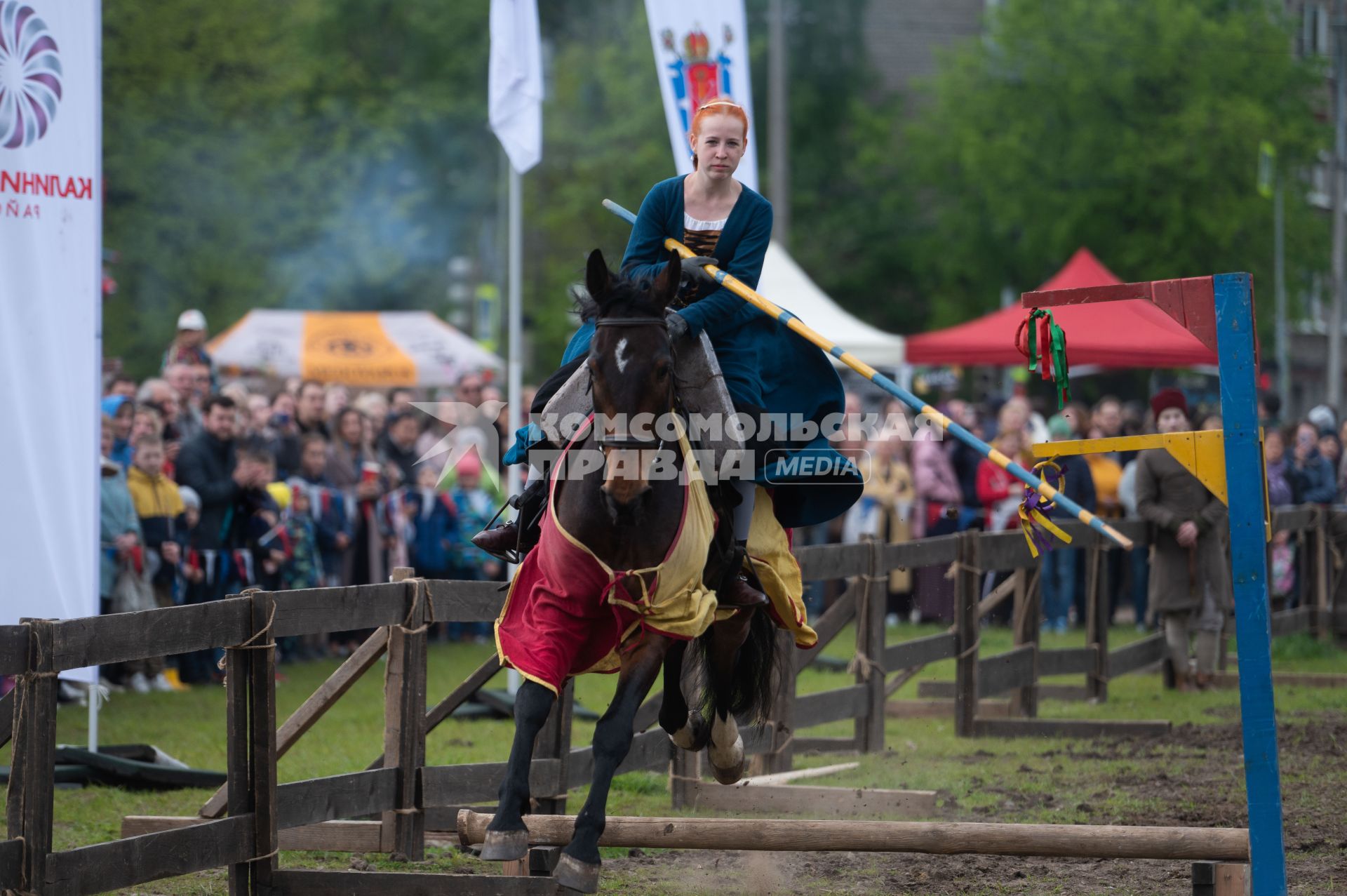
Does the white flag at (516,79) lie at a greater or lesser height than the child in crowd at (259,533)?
greater

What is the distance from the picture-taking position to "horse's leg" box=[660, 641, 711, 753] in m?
6.61

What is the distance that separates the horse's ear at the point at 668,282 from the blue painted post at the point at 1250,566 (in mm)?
1873

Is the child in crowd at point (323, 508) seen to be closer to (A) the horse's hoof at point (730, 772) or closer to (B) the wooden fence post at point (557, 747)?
(B) the wooden fence post at point (557, 747)

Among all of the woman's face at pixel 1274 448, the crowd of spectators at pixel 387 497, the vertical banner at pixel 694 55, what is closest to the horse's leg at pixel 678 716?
the crowd of spectators at pixel 387 497

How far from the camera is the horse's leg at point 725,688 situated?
6875 mm

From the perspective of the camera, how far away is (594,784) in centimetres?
561

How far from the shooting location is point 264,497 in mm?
12539

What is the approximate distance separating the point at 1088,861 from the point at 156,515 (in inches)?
285

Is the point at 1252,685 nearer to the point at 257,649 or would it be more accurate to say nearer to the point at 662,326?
the point at 662,326


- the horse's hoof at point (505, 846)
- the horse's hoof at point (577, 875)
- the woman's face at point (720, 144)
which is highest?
the woman's face at point (720, 144)

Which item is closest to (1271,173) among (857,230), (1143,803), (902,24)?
(857,230)

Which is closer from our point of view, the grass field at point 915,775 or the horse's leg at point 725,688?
the horse's leg at point 725,688

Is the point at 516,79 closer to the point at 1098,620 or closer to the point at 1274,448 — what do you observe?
the point at 1098,620

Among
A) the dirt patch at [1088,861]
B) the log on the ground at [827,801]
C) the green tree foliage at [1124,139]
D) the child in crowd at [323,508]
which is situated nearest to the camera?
the dirt patch at [1088,861]
